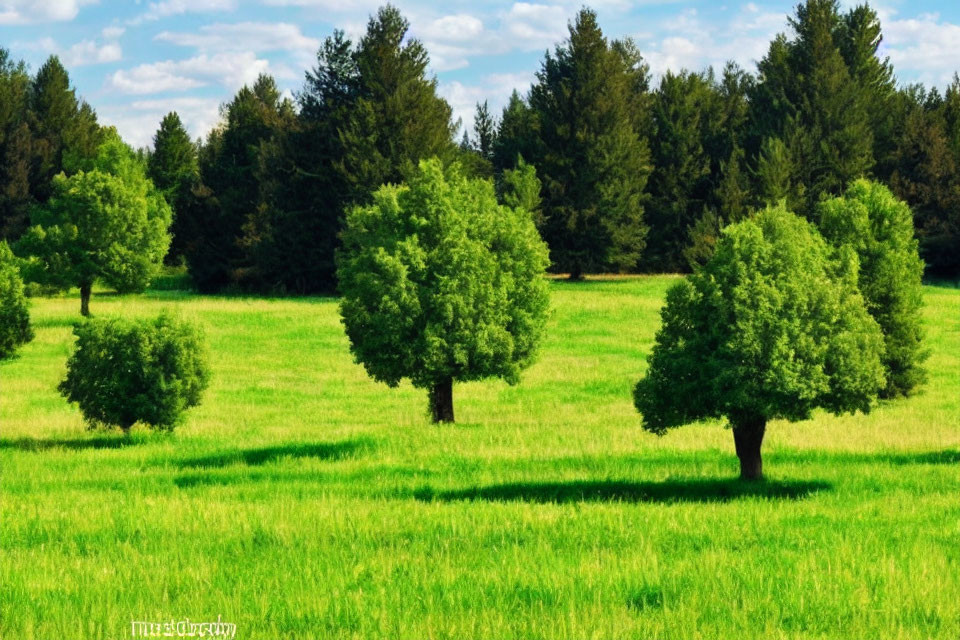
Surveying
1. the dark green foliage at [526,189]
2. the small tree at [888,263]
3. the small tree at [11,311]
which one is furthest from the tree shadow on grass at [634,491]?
the dark green foliage at [526,189]

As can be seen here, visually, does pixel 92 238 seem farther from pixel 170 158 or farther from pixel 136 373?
pixel 170 158

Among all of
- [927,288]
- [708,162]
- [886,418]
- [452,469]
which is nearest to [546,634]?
[452,469]

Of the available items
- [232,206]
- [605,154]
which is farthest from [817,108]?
[232,206]


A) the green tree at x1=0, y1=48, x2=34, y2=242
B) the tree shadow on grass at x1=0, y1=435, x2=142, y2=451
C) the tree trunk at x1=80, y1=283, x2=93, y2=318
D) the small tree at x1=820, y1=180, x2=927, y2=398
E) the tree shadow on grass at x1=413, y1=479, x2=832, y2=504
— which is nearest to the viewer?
the tree shadow on grass at x1=413, y1=479, x2=832, y2=504

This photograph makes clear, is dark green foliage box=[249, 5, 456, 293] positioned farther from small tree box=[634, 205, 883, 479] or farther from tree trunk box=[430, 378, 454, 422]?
small tree box=[634, 205, 883, 479]

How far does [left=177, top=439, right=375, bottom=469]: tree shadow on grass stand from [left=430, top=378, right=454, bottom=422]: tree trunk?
18.5ft

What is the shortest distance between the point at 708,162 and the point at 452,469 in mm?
61027

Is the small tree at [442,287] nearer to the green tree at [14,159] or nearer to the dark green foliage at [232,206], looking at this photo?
the dark green foliage at [232,206]

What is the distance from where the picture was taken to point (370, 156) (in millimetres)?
71125

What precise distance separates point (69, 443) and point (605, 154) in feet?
172

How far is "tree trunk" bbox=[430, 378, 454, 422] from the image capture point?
3044cm

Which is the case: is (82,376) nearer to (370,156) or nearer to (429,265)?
(429,265)

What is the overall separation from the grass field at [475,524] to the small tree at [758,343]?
60.8 inches

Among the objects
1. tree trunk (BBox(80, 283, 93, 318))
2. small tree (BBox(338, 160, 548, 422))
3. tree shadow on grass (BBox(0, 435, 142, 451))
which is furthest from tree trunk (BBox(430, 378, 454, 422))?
tree trunk (BBox(80, 283, 93, 318))
